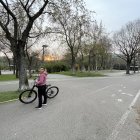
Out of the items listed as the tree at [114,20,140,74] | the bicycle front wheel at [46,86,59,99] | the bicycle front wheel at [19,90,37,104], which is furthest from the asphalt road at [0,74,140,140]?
the tree at [114,20,140,74]

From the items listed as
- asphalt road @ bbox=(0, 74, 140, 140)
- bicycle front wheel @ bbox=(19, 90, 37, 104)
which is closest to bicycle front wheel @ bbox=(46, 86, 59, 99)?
bicycle front wheel @ bbox=(19, 90, 37, 104)

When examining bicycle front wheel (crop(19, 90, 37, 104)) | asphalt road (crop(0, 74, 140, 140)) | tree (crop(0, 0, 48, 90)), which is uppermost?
tree (crop(0, 0, 48, 90))

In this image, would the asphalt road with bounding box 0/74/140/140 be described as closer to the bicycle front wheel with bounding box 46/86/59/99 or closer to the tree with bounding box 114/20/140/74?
the bicycle front wheel with bounding box 46/86/59/99

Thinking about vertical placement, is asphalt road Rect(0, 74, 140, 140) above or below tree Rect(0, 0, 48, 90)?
below

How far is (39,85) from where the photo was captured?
12.1 metres

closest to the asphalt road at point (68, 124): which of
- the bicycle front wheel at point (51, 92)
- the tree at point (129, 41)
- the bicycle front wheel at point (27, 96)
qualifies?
the bicycle front wheel at point (27, 96)

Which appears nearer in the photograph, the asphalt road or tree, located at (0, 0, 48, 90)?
the asphalt road

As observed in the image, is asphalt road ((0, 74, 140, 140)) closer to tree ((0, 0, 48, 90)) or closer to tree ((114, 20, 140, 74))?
tree ((0, 0, 48, 90))

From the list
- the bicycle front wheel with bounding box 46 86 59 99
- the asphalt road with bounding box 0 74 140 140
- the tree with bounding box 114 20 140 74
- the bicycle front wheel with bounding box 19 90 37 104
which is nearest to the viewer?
the asphalt road with bounding box 0 74 140 140

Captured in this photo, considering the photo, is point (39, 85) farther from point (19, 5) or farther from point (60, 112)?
point (19, 5)

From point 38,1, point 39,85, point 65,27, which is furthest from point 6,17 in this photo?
point 65,27

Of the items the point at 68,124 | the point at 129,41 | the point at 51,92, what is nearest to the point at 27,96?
the point at 51,92

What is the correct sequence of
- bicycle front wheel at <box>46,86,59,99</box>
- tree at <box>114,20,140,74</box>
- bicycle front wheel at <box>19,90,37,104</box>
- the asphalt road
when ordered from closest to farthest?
the asphalt road < bicycle front wheel at <box>19,90,37,104</box> < bicycle front wheel at <box>46,86,59,99</box> < tree at <box>114,20,140,74</box>

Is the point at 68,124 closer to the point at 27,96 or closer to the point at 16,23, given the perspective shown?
the point at 27,96
